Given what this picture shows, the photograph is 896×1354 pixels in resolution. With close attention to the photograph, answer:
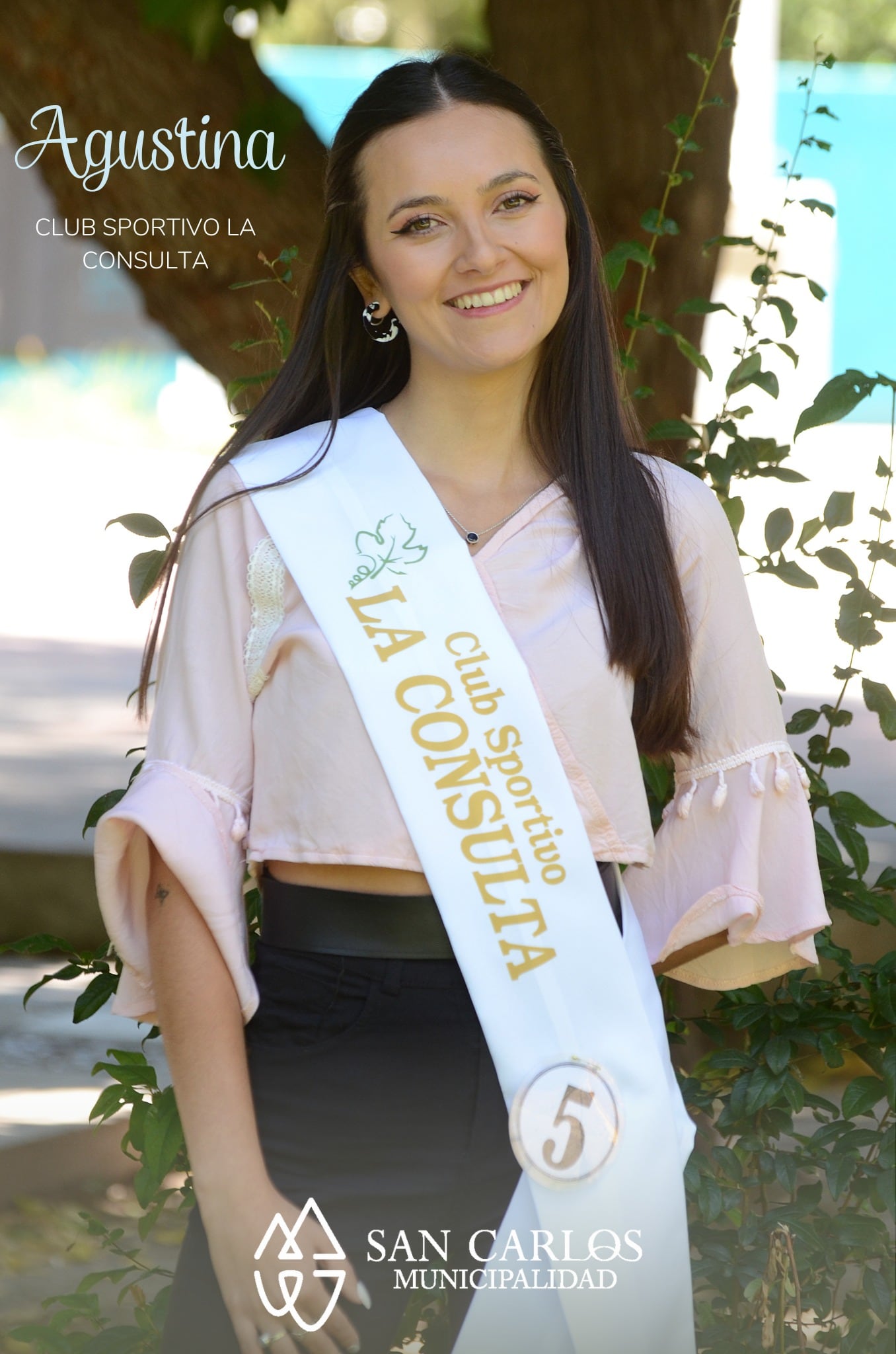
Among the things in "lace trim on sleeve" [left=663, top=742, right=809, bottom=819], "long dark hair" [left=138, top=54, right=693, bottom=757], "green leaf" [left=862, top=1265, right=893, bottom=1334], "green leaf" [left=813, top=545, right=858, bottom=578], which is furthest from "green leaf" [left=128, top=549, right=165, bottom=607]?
"green leaf" [left=862, top=1265, right=893, bottom=1334]

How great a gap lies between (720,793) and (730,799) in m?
0.02

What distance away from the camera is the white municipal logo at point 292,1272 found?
146 centimetres

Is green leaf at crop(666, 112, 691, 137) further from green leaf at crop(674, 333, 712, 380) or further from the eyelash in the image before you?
the eyelash

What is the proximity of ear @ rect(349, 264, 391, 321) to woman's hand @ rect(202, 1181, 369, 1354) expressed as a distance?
2.95 ft

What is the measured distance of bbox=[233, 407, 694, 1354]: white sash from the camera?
5.06ft

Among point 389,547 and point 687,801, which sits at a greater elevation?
point 389,547

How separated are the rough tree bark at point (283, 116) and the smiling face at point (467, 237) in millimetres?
1073

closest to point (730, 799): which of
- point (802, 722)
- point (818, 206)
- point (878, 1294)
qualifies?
point (802, 722)

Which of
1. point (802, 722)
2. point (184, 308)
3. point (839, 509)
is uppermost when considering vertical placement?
point (184, 308)

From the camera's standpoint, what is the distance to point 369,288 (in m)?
1.77

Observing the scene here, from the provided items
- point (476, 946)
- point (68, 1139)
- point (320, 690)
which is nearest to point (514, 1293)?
point (476, 946)

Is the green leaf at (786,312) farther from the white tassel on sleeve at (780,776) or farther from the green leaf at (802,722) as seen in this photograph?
the white tassel on sleeve at (780,776)

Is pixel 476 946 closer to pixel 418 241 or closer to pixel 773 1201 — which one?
pixel 418 241

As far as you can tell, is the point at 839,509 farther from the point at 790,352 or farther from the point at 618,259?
the point at 618,259
